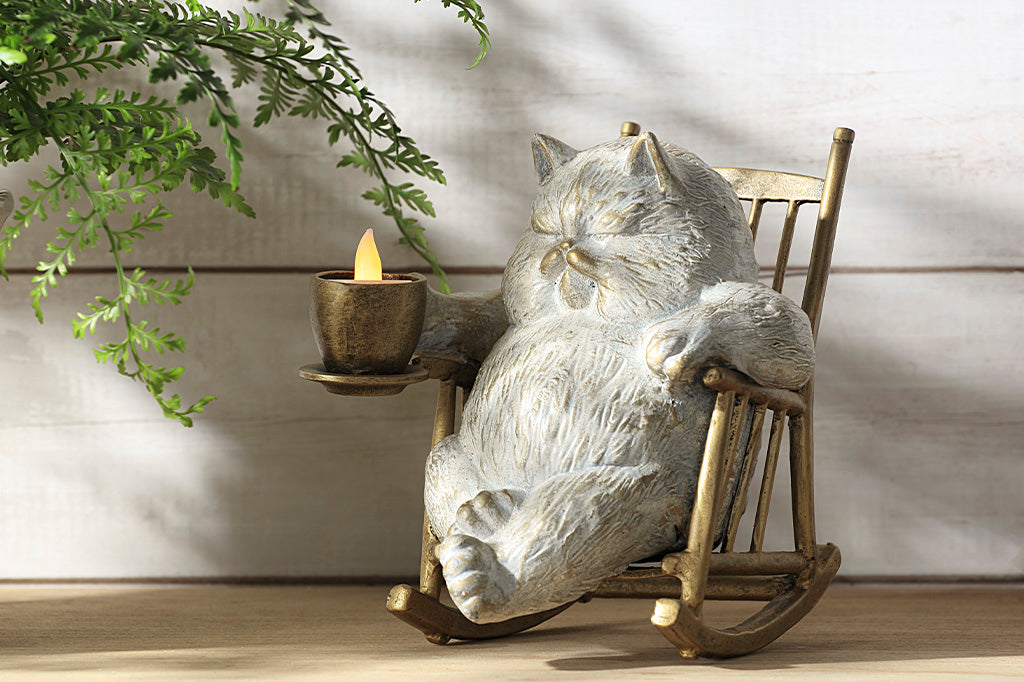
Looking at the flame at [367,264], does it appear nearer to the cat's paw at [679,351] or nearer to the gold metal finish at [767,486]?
the cat's paw at [679,351]

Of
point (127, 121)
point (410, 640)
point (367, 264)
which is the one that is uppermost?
point (127, 121)

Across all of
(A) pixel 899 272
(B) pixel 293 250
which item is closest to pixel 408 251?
(B) pixel 293 250

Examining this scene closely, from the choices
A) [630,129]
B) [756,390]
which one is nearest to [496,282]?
[630,129]

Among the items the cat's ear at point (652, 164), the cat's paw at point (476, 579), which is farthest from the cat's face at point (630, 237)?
Result: the cat's paw at point (476, 579)

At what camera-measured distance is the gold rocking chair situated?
974mm

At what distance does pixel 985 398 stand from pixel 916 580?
0.86 feet

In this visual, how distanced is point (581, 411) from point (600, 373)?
0.14ft

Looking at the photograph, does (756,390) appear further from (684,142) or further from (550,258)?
→ (684,142)

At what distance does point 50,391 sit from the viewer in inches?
56.6

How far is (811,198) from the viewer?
123 centimetres

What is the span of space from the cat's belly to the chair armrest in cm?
4

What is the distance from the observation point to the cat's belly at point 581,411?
1.00m

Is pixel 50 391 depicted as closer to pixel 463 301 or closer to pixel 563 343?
pixel 463 301

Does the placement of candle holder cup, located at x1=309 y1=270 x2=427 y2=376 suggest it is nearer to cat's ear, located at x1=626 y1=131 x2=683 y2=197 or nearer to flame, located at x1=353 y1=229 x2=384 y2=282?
flame, located at x1=353 y1=229 x2=384 y2=282
